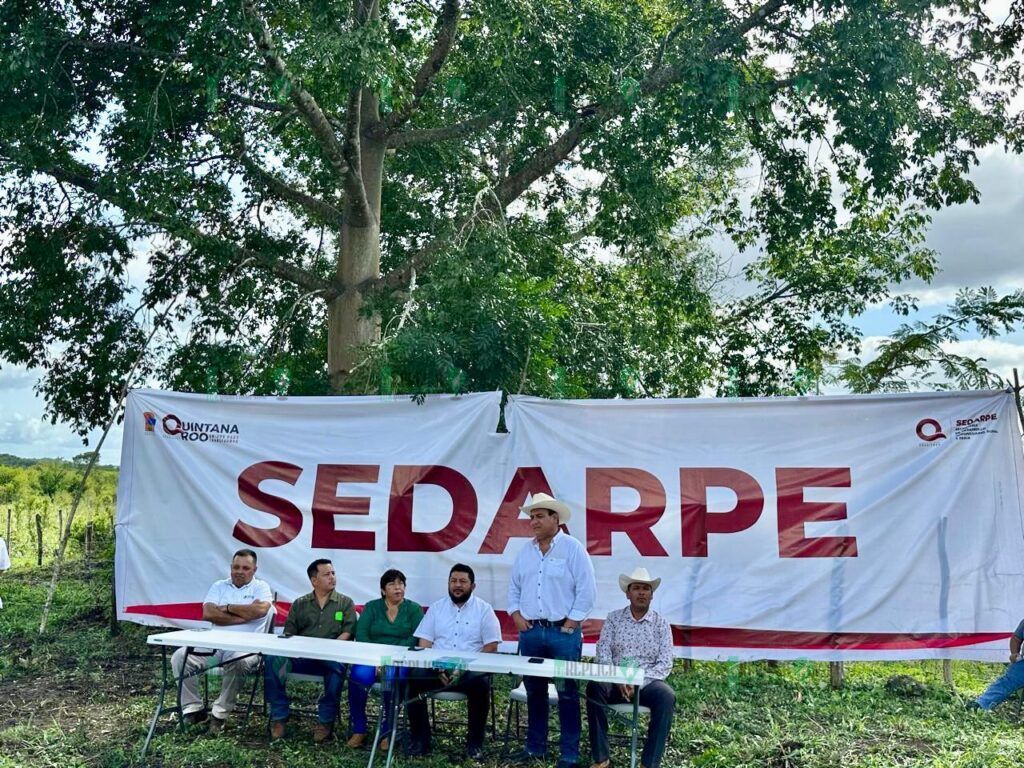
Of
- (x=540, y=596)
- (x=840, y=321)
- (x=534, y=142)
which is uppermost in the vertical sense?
(x=534, y=142)

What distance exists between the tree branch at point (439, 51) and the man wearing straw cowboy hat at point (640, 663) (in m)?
6.43

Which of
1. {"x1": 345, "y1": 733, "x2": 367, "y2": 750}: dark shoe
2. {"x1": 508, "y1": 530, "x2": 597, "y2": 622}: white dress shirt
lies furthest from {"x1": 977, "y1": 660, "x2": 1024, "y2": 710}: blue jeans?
{"x1": 345, "y1": 733, "x2": 367, "y2": 750}: dark shoe

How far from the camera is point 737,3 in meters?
10.4

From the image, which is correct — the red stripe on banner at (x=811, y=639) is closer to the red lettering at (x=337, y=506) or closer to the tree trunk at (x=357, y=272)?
the red lettering at (x=337, y=506)

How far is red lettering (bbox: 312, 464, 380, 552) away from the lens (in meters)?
8.07

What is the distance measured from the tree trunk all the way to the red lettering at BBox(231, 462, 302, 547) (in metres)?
2.24

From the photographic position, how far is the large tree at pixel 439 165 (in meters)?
→ 9.08

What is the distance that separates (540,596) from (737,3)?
7086 mm

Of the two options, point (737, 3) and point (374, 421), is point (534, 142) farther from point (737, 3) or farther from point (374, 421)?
point (374, 421)

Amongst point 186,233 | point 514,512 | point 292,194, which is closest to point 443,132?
point 292,194

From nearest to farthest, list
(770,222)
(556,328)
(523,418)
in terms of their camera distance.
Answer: (523,418), (556,328), (770,222)

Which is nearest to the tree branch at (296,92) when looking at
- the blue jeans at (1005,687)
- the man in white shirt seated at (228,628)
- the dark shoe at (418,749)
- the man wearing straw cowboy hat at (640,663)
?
the man in white shirt seated at (228,628)

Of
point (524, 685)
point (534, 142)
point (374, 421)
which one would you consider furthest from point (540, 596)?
point (534, 142)

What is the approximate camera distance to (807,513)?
24.2ft
